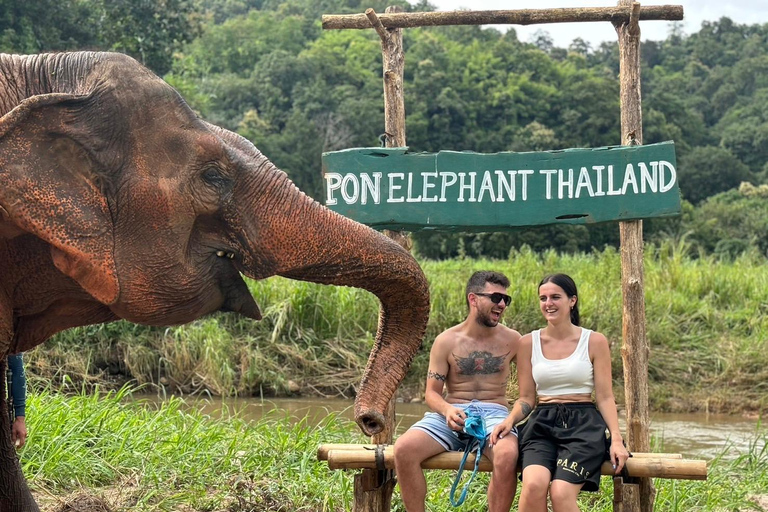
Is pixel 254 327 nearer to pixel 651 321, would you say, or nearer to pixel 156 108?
pixel 651 321

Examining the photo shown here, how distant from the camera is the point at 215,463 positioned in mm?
5059

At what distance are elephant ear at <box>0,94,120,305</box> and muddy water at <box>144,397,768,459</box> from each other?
204 inches

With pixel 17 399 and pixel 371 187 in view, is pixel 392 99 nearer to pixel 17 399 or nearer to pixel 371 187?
pixel 371 187

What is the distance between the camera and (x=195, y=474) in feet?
15.7

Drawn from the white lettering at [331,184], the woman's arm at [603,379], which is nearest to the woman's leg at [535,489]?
the woman's arm at [603,379]

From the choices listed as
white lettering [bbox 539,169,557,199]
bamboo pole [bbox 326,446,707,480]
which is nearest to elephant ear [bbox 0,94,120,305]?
bamboo pole [bbox 326,446,707,480]

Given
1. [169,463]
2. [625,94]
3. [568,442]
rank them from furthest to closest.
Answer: [169,463] → [625,94] → [568,442]

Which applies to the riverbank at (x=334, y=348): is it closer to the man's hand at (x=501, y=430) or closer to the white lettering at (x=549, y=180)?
the white lettering at (x=549, y=180)

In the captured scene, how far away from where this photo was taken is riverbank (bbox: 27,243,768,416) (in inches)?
400

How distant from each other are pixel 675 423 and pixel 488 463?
5962 millimetres

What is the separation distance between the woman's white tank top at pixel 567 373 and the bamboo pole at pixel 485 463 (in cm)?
30

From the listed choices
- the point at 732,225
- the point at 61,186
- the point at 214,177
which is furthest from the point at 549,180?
the point at 732,225

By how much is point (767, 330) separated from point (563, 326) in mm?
8203

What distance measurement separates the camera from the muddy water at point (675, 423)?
310 inches
